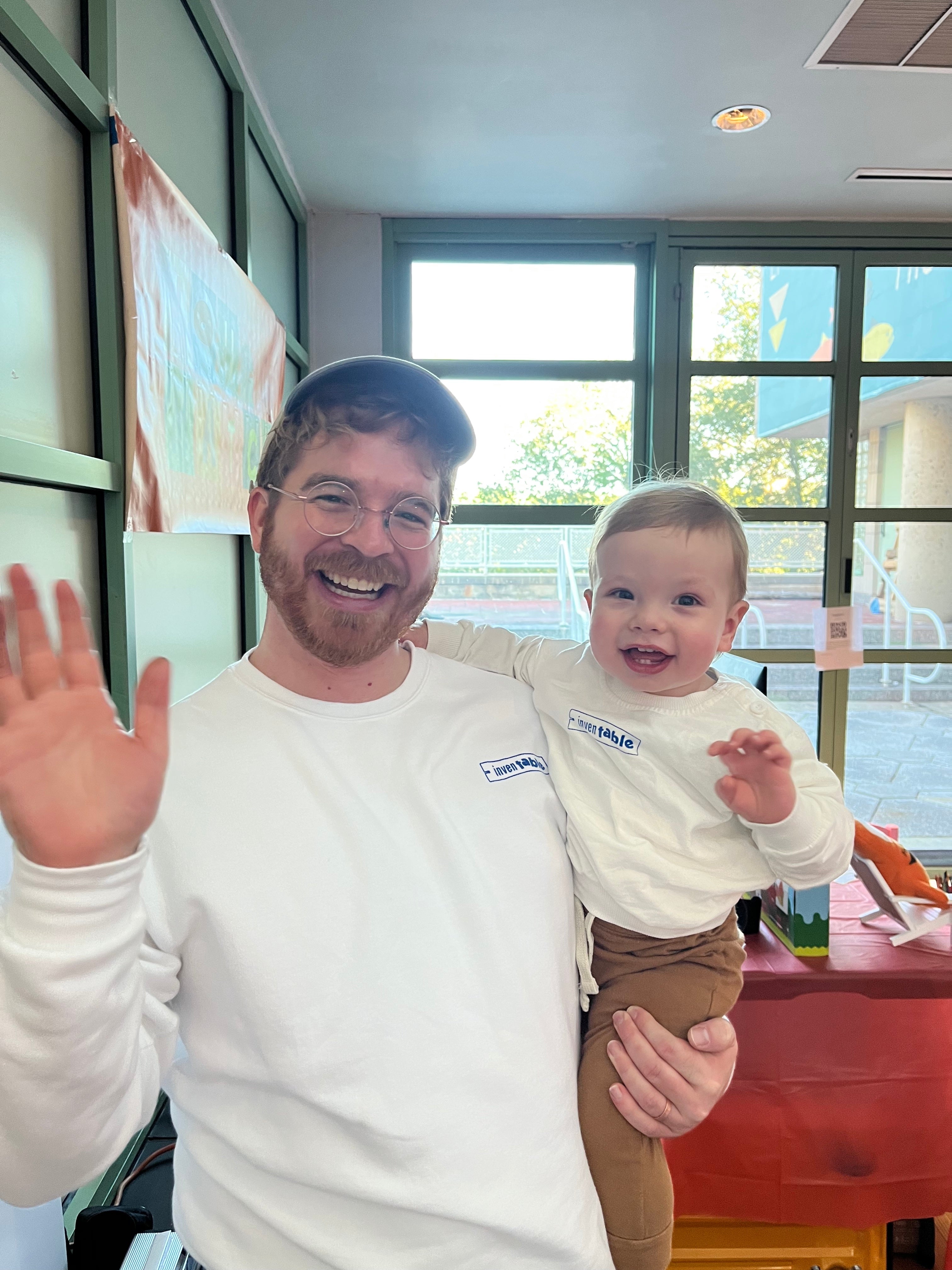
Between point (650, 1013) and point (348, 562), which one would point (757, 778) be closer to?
point (650, 1013)

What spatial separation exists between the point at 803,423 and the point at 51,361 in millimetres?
3056

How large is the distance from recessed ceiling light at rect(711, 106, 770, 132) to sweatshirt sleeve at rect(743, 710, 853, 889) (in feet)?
6.97

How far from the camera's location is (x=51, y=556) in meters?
1.26

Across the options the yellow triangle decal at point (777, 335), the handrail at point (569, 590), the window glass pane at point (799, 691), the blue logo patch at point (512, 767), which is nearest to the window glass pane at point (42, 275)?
the blue logo patch at point (512, 767)

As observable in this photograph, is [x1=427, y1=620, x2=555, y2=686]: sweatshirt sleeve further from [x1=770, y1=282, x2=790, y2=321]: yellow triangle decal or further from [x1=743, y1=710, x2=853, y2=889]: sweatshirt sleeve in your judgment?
[x1=770, y1=282, x2=790, y2=321]: yellow triangle decal

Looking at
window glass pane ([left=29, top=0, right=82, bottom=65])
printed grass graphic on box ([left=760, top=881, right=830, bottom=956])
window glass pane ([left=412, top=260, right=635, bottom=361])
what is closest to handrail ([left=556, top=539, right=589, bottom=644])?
window glass pane ([left=412, top=260, right=635, bottom=361])

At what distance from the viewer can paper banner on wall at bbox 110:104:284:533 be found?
4.56 ft

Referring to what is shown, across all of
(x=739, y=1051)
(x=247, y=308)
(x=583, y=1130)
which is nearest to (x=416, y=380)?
(x=583, y=1130)

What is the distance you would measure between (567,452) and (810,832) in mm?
2494

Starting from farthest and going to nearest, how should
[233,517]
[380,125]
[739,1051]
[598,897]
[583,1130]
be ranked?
1. [380,125]
2. [233,517]
3. [739,1051]
4. [598,897]
5. [583,1130]

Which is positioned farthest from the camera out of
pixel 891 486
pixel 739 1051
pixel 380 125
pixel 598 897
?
pixel 891 486

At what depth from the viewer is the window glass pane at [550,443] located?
3373 mm

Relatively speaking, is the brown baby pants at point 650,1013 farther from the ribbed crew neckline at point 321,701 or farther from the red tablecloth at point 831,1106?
the red tablecloth at point 831,1106

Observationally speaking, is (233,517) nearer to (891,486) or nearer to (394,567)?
(394,567)
